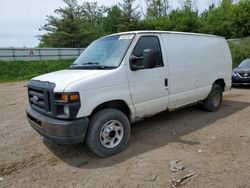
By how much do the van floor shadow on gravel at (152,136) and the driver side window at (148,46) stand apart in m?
1.45

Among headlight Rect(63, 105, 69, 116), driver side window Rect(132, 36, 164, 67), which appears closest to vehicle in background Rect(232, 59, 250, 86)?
driver side window Rect(132, 36, 164, 67)

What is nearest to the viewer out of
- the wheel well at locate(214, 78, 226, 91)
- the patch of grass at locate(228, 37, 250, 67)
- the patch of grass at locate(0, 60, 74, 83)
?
the wheel well at locate(214, 78, 226, 91)

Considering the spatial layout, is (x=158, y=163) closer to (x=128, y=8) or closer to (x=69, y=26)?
(x=69, y=26)

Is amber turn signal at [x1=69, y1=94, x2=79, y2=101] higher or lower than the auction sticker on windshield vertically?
lower

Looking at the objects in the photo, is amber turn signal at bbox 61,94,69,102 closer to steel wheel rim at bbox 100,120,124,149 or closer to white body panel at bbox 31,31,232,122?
white body panel at bbox 31,31,232,122

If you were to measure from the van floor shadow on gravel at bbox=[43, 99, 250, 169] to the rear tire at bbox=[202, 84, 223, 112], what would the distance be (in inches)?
6.0

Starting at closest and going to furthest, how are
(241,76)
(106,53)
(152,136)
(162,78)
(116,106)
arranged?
1. (116,106)
2. (106,53)
3. (162,78)
4. (152,136)
5. (241,76)

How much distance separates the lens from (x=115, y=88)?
4340 mm

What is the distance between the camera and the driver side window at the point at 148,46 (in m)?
4.74

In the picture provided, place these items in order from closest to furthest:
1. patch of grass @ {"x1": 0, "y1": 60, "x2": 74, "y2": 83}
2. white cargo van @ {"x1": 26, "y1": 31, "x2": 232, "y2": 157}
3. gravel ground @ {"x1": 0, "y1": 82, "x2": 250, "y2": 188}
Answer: gravel ground @ {"x1": 0, "y1": 82, "x2": 250, "y2": 188}, white cargo van @ {"x1": 26, "y1": 31, "x2": 232, "y2": 157}, patch of grass @ {"x1": 0, "y1": 60, "x2": 74, "y2": 83}

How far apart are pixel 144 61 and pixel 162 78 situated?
80cm

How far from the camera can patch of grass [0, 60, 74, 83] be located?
69.9 ft

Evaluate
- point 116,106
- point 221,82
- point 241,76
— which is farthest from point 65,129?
point 241,76

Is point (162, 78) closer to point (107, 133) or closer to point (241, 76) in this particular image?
point (107, 133)
